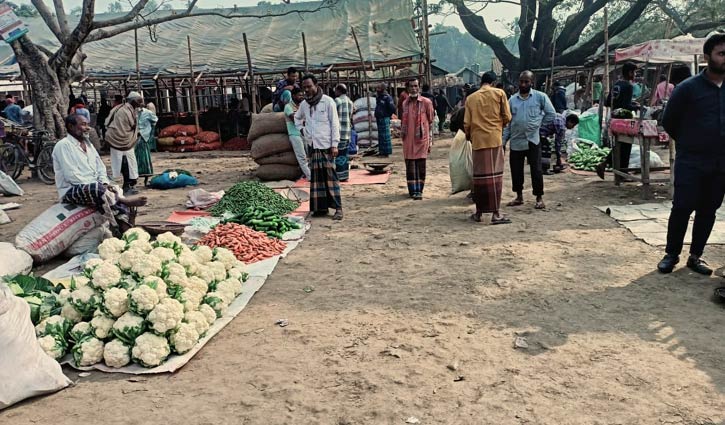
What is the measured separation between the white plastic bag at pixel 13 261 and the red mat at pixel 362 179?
4.80 m

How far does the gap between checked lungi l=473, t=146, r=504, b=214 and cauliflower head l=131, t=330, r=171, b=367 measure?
3924 millimetres

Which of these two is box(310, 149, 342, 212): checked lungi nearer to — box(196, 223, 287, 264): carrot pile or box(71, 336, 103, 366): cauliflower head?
box(196, 223, 287, 264): carrot pile

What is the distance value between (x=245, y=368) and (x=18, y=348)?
1.15 metres

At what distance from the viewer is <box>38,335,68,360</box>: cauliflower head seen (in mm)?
3406

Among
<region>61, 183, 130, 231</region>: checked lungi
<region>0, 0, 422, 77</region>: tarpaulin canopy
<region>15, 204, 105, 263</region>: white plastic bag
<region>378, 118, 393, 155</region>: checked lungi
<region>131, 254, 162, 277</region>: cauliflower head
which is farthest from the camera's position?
<region>0, 0, 422, 77</region>: tarpaulin canopy

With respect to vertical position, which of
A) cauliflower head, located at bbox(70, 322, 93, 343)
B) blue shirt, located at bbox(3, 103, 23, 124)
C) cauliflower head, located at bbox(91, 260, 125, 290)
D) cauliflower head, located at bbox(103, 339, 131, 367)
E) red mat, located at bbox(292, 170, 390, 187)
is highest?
blue shirt, located at bbox(3, 103, 23, 124)

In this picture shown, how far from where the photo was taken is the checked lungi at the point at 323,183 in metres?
6.89

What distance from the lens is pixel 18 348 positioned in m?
3.02

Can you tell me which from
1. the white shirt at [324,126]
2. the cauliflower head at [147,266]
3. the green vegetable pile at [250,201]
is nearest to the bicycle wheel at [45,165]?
the green vegetable pile at [250,201]

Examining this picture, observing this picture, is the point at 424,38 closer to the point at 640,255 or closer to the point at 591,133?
the point at 591,133

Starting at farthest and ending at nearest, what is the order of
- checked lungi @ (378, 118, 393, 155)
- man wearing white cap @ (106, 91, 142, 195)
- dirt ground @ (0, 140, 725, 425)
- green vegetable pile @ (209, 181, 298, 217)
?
checked lungi @ (378, 118, 393, 155)
man wearing white cap @ (106, 91, 142, 195)
green vegetable pile @ (209, 181, 298, 217)
dirt ground @ (0, 140, 725, 425)

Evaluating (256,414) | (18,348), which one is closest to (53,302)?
(18,348)

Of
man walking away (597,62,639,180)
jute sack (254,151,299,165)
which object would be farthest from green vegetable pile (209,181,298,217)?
man walking away (597,62,639,180)

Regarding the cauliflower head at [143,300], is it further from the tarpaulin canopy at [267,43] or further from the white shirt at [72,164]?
the tarpaulin canopy at [267,43]
